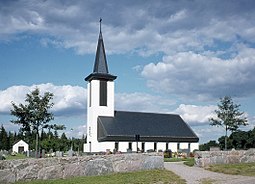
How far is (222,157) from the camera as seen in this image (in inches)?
959

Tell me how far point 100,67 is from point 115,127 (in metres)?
10.6

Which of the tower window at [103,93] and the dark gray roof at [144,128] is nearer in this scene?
the dark gray roof at [144,128]

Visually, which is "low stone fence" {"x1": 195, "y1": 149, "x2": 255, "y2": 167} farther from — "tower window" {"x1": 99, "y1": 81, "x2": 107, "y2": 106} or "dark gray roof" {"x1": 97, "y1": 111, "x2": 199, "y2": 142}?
"tower window" {"x1": 99, "y1": 81, "x2": 107, "y2": 106}

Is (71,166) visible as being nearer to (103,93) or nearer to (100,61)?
(103,93)

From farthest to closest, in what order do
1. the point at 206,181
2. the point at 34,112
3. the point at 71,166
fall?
the point at 34,112 < the point at 71,166 < the point at 206,181

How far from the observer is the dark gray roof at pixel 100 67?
206 ft

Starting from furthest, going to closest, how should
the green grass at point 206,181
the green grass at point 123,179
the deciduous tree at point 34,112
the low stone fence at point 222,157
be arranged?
the deciduous tree at point 34,112
the low stone fence at point 222,157
the green grass at point 206,181
the green grass at point 123,179

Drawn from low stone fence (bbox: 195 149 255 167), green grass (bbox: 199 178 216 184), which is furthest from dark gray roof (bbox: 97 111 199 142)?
green grass (bbox: 199 178 216 184)

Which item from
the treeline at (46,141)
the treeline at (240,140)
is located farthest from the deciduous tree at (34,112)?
the treeline at (240,140)

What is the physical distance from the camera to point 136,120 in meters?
64.4

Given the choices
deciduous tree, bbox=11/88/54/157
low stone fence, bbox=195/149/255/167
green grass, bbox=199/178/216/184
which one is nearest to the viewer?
green grass, bbox=199/178/216/184

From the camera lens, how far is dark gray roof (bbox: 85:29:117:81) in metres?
62.7

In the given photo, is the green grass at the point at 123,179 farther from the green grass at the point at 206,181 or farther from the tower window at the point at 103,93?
the tower window at the point at 103,93

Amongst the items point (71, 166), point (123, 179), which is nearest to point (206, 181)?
point (123, 179)
